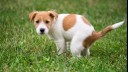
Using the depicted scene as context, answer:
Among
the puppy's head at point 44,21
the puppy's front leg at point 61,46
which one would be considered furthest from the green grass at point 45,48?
the puppy's head at point 44,21

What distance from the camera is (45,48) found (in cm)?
814

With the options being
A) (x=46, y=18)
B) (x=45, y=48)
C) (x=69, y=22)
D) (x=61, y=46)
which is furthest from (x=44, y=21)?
(x=45, y=48)

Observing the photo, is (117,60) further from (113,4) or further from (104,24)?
(113,4)

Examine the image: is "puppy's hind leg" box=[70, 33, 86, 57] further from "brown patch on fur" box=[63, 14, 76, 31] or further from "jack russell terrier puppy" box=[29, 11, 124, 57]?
"brown patch on fur" box=[63, 14, 76, 31]

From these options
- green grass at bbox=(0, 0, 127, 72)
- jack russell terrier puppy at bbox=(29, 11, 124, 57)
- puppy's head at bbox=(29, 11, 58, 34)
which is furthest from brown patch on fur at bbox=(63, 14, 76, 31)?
green grass at bbox=(0, 0, 127, 72)

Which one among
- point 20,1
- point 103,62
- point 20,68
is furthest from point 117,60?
point 20,1

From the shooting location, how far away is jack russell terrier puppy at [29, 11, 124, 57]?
7305 mm

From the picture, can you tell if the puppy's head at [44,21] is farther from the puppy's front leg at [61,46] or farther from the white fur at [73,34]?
the puppy's front leg at [61,46]

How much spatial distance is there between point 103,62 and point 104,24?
355 cm

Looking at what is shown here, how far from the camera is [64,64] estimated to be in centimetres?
696

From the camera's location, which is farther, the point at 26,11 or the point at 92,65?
the point at 26,11

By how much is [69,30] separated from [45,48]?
0.85 meters

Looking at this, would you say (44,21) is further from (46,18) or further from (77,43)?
(77,43)

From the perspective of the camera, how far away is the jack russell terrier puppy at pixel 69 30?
7.30 m
